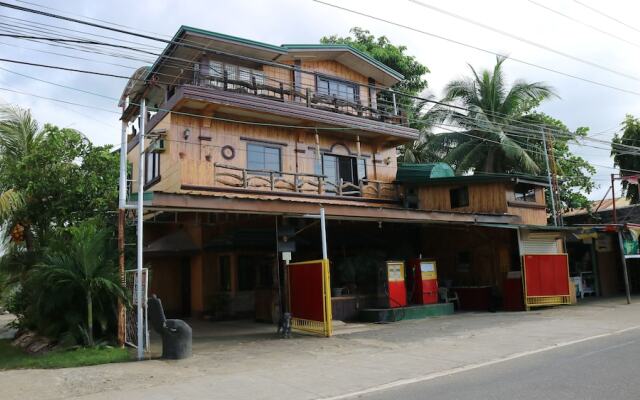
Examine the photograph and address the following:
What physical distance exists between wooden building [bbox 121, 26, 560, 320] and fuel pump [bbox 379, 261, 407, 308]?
1265 mm

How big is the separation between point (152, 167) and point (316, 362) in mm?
13138

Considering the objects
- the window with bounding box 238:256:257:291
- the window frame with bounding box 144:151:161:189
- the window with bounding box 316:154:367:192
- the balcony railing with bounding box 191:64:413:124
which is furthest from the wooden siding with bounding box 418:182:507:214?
the window frame with bounding box 144:151:161:189

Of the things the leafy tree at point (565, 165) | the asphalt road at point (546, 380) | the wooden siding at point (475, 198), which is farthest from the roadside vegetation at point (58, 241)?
the leafy tree at point (565, 165)

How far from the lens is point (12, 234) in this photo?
17.9m

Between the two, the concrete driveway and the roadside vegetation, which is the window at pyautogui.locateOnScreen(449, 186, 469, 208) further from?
the roadside vegetation

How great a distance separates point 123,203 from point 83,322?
3.04 metres

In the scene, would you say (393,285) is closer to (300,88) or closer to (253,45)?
(300,88)

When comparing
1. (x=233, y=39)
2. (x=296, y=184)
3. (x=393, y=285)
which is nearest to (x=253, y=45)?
(x=233, y=39)

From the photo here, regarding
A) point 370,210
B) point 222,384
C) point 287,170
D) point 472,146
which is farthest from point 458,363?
point 472,146

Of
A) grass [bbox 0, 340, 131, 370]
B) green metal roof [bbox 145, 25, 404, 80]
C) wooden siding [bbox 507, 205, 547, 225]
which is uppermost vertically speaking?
green metal roof [bbox 145, 25, 404, 80]

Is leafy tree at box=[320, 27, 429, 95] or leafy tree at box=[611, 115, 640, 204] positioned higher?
leafy tree at box=[320, 27, 429, 95]

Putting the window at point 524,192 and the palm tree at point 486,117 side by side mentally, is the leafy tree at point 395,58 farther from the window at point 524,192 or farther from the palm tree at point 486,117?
the window at point 524,192

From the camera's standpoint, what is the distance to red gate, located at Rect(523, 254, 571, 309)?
63.3 ft

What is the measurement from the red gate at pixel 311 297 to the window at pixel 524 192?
11.5 meters
